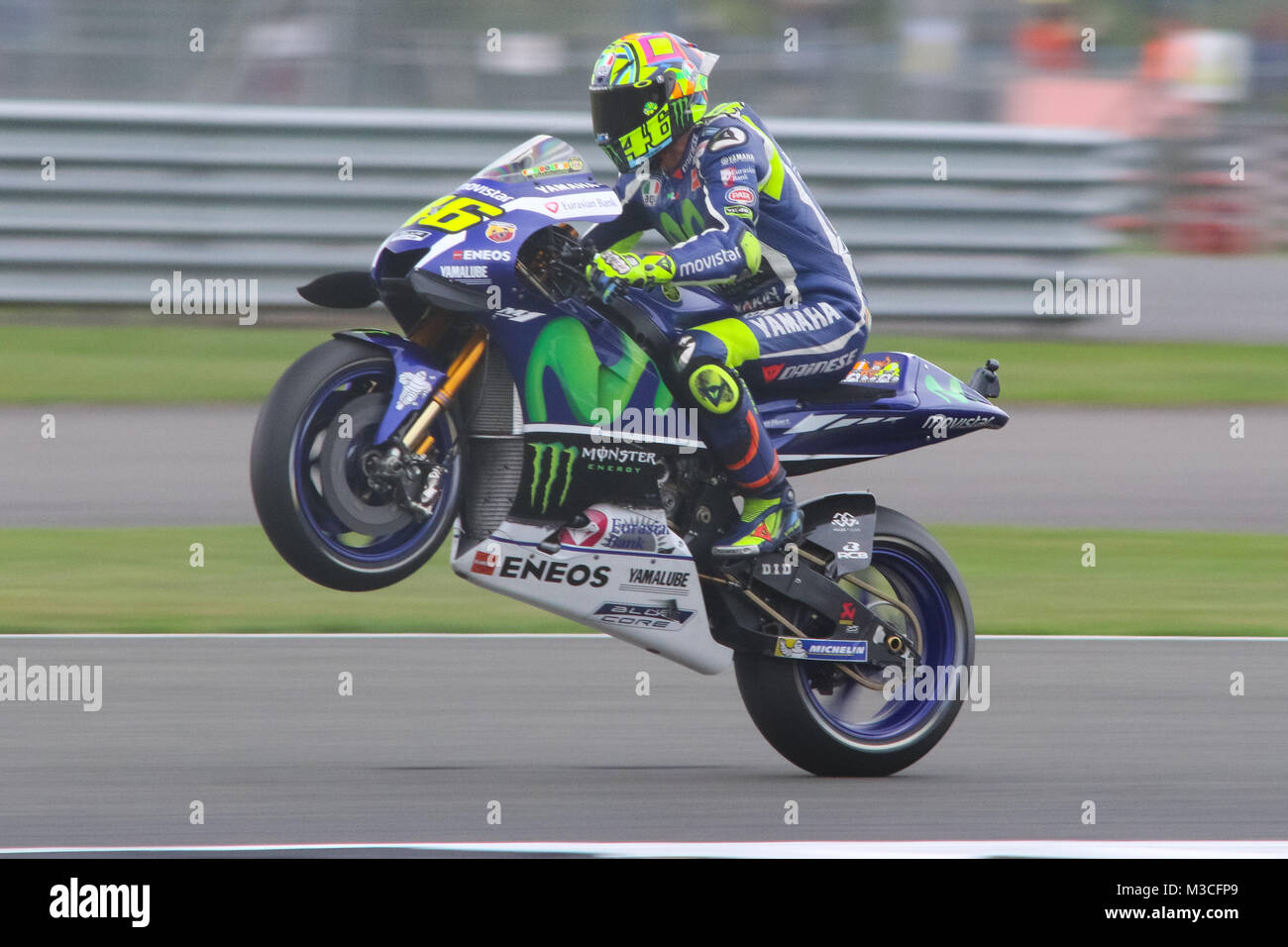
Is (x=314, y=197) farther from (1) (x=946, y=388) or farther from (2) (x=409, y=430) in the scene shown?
(2) (x=409, y=430)

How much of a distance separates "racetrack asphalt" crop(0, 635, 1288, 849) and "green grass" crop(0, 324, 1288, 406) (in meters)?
4.90

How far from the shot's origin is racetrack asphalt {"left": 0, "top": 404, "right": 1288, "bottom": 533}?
10.3 m

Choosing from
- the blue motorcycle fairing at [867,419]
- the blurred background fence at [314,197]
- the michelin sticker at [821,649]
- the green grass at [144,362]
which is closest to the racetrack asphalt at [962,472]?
the green grass at [144,362]

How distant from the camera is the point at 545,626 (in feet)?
27.0

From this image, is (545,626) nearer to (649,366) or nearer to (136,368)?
(649,366)

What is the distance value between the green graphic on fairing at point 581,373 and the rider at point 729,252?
0.13 metres

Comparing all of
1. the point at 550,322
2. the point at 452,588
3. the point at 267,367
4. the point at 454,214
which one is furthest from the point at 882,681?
the point at 267,367

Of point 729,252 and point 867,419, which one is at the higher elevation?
point 729,252

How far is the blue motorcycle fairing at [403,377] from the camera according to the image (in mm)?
5055

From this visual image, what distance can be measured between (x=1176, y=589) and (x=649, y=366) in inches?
Result: 169

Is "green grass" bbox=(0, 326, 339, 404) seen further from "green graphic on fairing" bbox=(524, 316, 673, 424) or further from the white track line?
the white track line

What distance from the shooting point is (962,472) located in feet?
37.6

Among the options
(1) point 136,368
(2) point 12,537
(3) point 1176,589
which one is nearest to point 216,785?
(2) point 12,537

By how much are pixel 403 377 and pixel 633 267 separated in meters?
0.66
